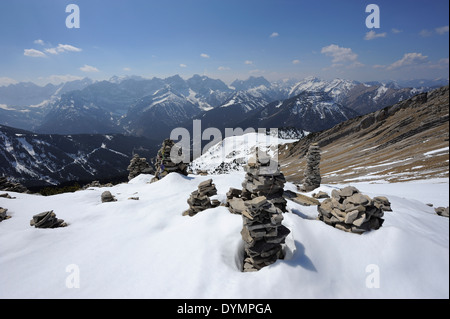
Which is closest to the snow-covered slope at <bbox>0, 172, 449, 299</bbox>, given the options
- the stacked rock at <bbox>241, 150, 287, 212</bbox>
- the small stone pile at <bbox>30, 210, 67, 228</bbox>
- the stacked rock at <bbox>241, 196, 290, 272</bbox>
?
the stacked rock at <bbox>241, 196, 290, 272</bbox>

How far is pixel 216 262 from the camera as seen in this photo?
10312 mm

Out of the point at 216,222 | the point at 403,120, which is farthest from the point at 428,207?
the point at 403,120

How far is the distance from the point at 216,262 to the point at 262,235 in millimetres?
2713

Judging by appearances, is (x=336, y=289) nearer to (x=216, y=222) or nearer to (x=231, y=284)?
(x=231, y=284)

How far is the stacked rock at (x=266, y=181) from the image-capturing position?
52.7ft

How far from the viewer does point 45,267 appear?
11.4m

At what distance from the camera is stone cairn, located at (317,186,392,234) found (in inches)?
441

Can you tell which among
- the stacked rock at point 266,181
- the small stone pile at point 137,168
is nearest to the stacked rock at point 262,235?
the stacked rock at point 266,181

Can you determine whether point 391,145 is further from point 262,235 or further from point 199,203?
point 262,235

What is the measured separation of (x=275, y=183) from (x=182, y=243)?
848cm

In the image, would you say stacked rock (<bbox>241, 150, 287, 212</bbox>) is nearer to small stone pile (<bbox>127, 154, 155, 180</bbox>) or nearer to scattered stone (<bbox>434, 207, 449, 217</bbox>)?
scattered stone (<bbox>434, 207, 449, 217</bbox>)

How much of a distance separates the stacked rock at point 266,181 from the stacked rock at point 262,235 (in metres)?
5.33

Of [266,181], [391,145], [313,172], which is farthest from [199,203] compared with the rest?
[391,145]

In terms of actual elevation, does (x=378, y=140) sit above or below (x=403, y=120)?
below
